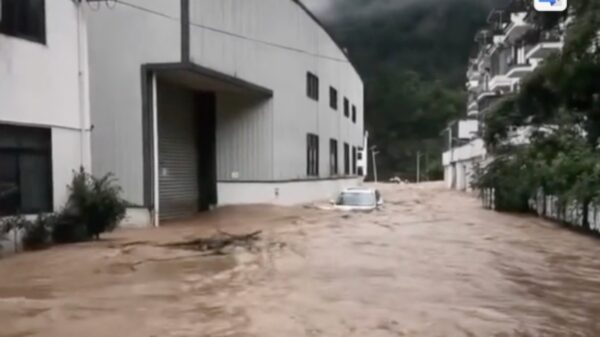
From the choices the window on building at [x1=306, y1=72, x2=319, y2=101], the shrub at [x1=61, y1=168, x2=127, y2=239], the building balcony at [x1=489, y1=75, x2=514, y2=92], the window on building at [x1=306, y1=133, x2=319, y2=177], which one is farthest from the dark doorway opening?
the building balcony at [x1=489, y1=75, x2=514, y2=92]

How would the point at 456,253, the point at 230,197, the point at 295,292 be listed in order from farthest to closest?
1. the point at 230,197
2. the point at 456,253
3. the point at 295,292

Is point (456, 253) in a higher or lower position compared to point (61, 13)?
lower

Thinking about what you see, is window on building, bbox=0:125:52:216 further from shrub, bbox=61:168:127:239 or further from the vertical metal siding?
the vertical metal siding

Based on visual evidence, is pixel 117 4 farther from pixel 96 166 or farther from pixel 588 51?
pixel 588 51

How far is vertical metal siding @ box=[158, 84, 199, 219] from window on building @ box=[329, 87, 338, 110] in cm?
1720

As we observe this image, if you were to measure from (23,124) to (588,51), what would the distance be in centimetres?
1357

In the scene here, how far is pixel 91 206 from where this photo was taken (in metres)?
18.4

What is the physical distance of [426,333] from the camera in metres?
8.55

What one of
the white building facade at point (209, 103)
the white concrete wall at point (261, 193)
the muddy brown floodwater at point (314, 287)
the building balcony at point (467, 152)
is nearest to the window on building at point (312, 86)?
the white building facade at point (209, 103)

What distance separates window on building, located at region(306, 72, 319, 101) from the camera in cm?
3891

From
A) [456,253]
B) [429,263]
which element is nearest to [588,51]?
[456,253]

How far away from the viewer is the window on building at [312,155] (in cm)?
3788

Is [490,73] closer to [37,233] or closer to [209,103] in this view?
[209,103]

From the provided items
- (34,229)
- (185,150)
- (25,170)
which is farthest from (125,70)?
(34,229)
